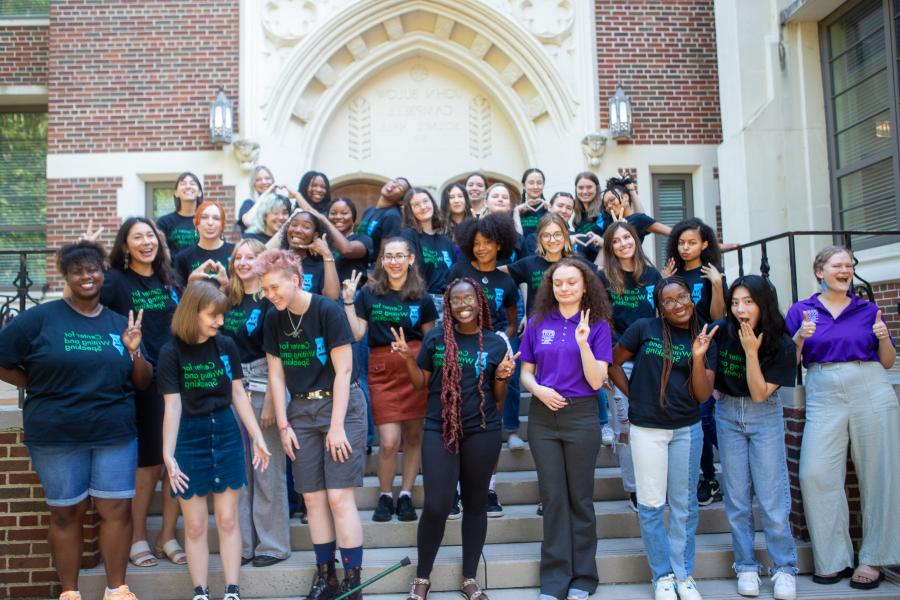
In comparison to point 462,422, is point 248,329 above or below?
above

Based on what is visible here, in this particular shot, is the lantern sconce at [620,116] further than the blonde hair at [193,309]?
Yes

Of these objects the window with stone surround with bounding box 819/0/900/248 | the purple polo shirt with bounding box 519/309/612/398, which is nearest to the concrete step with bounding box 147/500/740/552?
the purple polo shirt with bounding box 519/309/612/398

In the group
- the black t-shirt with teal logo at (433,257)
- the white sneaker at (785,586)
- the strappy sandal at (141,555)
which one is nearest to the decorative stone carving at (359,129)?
the black t-shirt with teal logo at (433,257)

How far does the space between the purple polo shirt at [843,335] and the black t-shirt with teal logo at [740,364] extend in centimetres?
27

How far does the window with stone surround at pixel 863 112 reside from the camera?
759 cm

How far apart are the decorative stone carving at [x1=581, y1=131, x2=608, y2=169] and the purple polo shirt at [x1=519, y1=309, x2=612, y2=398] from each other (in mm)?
5392

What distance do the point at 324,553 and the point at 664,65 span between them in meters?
7.75

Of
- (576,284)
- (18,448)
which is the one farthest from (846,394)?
(18,448)

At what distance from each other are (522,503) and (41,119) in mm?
8778

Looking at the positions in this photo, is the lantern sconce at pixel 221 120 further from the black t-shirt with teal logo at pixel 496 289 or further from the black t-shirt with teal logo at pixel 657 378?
the black t-shirt with teal logo at pixel 657 378

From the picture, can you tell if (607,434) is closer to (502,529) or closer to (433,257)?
(502,529)

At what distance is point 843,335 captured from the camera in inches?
177

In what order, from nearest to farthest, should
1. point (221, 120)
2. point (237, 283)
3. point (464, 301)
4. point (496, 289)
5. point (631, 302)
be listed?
point (464, 301) → point (237, 283) → point (631, 302) → point (496, 289) → point (221, 120)

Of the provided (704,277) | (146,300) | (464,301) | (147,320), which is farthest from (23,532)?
(704,277)
